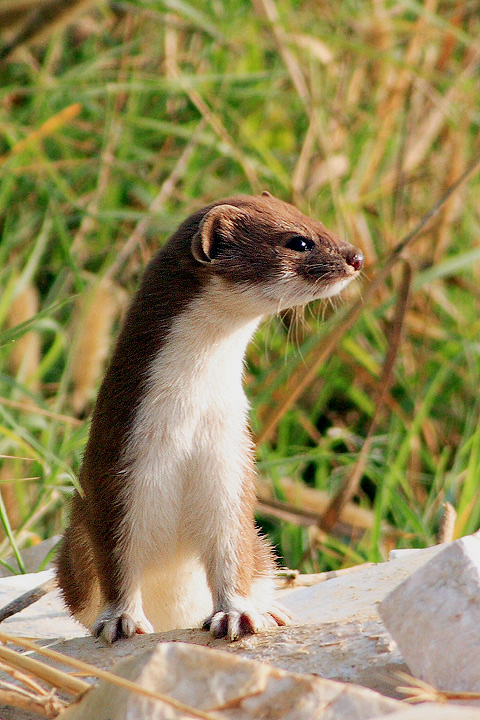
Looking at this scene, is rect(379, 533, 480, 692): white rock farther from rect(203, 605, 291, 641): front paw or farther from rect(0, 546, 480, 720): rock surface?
rect(203, 605, 291, 641): front paw

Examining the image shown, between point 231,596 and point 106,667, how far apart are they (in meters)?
0.43

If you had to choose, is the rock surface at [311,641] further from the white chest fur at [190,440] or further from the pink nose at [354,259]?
the pink nose at [354,259]

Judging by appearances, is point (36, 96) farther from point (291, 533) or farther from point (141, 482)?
point (141, 482)

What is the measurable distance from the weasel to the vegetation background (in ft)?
4.05

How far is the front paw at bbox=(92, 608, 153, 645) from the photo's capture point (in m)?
2.11

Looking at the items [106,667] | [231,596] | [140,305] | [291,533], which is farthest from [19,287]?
[106,667]

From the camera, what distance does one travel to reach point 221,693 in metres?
1.47

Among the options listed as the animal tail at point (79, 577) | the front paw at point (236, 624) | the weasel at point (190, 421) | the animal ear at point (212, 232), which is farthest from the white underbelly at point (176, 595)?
the animal ear at point (212, 232)

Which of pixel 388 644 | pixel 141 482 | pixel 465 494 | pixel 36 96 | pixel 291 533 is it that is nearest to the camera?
pixel 388 644

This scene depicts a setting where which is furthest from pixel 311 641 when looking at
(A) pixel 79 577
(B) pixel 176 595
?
(A) pixel 79 577

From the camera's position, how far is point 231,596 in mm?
2242

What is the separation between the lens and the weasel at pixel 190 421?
2201 millimetres

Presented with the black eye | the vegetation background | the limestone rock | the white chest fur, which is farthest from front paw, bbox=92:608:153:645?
the vegetation background

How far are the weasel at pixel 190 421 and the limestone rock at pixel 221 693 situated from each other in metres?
0.61
